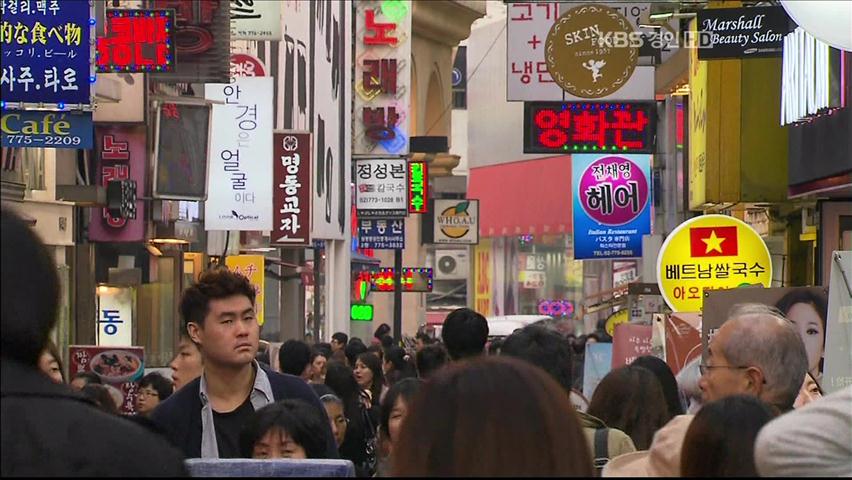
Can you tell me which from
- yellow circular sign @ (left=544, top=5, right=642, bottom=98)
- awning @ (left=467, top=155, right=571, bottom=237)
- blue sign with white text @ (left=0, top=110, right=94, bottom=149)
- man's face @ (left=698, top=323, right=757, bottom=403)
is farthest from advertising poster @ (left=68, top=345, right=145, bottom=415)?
awning @ (left=467, top=155, right=571, bottom=237)

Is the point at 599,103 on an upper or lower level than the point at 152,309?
upper

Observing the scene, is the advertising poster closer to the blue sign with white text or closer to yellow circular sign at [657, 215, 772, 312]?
the blue sign with white text

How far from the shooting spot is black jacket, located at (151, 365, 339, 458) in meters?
6.66

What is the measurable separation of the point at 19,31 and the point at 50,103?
703 mm

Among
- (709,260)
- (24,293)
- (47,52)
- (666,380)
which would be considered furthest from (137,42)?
(24,293)

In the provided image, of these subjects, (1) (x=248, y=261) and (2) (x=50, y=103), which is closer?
(2) (x=50, y=103)

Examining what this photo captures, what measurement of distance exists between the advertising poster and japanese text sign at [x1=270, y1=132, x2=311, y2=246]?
51.5 feet

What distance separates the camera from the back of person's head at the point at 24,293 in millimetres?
3414

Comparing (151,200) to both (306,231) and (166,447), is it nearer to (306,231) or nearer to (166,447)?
(306,231)

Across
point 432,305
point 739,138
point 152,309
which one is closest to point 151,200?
point 152,309

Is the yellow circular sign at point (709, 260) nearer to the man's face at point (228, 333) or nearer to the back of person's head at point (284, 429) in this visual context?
the man's face at point (228, 333)

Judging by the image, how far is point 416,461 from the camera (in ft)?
10.1

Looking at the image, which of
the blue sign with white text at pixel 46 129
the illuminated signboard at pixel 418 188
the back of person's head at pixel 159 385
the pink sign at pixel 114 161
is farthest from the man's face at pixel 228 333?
the illuminated signboard at pixel 418 188

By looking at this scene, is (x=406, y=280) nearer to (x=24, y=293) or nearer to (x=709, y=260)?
(x=709, y=260)
